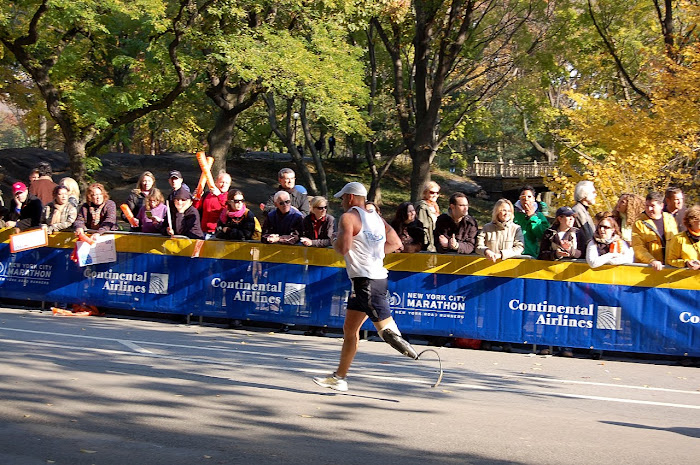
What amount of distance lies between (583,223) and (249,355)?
4.82 metres

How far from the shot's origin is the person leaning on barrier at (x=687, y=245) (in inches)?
436

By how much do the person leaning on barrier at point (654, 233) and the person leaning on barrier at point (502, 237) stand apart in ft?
4.87

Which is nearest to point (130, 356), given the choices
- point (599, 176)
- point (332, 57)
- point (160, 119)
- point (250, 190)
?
point (599, 176)

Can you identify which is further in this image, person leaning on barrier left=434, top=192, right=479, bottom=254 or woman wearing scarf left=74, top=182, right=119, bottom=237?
woman wearing scarf left=74, top=182, right=119, bottom=237

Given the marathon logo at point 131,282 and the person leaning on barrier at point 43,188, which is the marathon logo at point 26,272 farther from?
the person leaning on barrier at point 43,188

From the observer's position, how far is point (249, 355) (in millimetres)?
10406

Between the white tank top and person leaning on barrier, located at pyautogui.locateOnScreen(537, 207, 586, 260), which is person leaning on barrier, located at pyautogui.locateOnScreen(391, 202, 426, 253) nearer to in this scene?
person leaning on barrier, located at pyautogui.locateOnScreen(537, 207, 586, 260)

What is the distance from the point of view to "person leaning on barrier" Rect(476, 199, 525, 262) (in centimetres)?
1162

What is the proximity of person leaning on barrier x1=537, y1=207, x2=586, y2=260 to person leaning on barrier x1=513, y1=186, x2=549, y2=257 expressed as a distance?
0.66 meters

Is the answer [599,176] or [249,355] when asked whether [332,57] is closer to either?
[599,176]

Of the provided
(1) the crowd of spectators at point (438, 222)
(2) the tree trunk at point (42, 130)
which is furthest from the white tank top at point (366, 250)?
(2) the tree trunk at point (42, 130)

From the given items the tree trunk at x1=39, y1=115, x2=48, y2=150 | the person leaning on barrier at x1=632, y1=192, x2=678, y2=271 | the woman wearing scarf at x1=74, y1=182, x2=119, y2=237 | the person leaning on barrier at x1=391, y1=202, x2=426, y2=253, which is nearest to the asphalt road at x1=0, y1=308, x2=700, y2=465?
the person leaning on barrier at x1=632, y1=192, x2=678, y2=271

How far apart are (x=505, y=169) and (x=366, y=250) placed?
54.4 meters

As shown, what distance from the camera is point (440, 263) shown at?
472 inches
